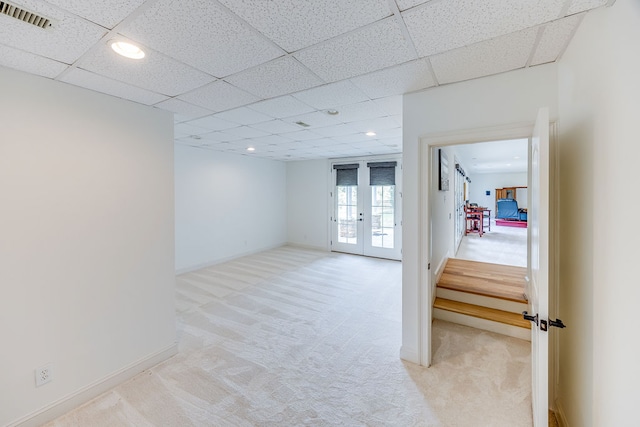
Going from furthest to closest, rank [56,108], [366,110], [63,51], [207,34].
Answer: [366,110]
[56,108]
[63,51]
[207,34]

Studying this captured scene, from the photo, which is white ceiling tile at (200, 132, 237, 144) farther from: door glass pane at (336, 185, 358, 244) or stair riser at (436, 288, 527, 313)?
stair riser at (436, 288, 527, 313)

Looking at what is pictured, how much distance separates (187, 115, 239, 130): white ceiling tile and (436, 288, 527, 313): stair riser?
3.50 metres

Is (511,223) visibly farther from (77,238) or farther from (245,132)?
(77,238)

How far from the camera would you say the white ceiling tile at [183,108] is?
243cm

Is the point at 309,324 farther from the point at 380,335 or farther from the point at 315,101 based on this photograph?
the point at 315,101

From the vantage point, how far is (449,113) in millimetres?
2174

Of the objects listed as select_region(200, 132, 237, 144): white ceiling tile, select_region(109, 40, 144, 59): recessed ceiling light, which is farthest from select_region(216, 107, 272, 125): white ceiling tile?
select_region(109, 40, 144, 59): recessed ceiling light

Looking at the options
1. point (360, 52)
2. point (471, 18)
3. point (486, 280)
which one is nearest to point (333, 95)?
point (360, 52)

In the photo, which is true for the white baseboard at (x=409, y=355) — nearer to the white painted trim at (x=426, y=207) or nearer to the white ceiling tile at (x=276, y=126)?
the white painted trim at (x=426, y=207)

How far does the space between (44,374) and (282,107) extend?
2.82 metres

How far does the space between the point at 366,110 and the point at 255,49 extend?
1550 mm

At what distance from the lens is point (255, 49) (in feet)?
5.21

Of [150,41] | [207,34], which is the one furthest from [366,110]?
[150,41]

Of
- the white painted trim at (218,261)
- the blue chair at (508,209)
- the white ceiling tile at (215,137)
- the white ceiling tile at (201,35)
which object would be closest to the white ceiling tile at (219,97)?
the white ceiling tile at (201,35)
